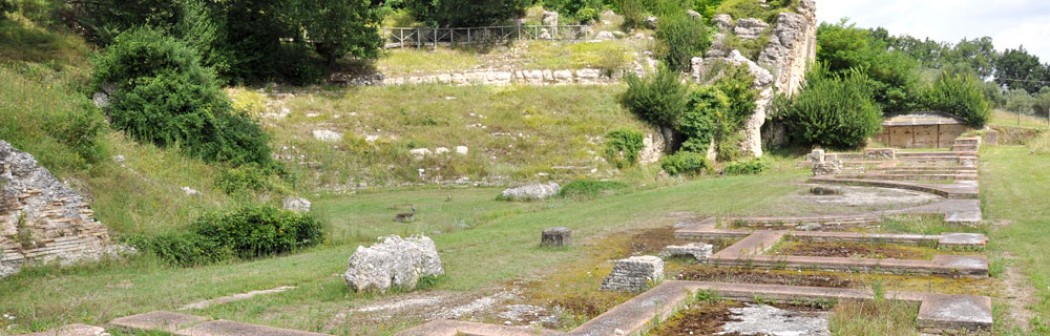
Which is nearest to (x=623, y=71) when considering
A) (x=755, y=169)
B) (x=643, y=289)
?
(x=755, y=169)

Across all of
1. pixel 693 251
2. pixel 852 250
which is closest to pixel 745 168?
pixel 852 250

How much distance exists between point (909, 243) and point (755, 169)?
1775 cm

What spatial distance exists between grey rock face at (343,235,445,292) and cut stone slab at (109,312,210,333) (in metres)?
1.67

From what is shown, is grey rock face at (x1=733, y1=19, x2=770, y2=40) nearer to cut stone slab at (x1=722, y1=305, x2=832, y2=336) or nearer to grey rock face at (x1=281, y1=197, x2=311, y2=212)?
grey rock face at (x1=281, y1=197, x2=311, y2=212)

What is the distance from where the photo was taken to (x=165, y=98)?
56.9 ft

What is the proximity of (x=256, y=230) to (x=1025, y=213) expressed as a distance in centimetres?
1200

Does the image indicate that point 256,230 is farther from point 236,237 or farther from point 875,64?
point 875,64

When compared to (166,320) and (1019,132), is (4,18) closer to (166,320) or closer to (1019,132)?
(166,320)

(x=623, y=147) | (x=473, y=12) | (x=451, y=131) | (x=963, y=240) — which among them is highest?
(x=473, y=12)

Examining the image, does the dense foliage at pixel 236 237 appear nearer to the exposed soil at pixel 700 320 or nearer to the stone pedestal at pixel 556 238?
the stone pedestal at pixel 556 238

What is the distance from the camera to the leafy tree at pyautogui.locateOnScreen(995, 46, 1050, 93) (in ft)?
288

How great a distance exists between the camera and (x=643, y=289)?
25.1ft

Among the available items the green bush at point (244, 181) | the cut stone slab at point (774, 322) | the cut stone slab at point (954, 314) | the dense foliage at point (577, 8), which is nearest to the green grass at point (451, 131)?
the green bush at point (244, 181)

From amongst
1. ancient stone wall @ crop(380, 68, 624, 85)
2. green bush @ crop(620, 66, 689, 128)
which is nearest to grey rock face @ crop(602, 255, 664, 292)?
green bush @ crop(620, 66, 689, 128)
